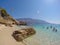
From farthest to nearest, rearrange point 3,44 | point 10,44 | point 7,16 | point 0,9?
point 7,16 → point 0,9 → point 10,44 → point 3,44

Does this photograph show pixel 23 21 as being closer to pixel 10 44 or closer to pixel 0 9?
pixel 0 9

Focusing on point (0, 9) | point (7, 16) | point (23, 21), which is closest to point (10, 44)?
point (0, 9)

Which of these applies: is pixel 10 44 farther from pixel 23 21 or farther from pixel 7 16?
pixel 23 21

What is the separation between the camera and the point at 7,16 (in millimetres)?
22484

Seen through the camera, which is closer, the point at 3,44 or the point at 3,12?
the point at 3,44

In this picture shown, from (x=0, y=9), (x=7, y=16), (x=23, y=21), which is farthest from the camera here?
(x=23, y=21)

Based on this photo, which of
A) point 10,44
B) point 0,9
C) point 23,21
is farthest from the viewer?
point 23,21

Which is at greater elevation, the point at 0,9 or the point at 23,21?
the point at 0,9

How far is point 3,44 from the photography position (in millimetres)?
4309

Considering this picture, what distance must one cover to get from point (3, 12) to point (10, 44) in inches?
668

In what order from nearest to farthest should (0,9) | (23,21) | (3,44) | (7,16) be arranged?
1. (3,44)
2. (0,9)
3. (7,16)
4. (23,21)

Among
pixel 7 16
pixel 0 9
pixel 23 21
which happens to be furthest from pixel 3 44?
pixel 23 21

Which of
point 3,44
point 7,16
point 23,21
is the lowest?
point 23,21

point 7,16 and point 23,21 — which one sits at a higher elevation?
point 7,16
